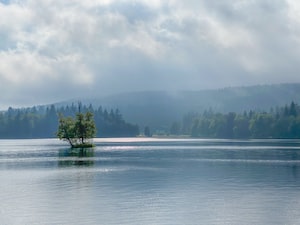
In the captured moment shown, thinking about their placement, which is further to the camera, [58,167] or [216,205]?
[58,167]

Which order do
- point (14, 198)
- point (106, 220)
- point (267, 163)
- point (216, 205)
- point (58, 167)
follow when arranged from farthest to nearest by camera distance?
point (267, 163) → point (58, 167) → point (14, 198) → point (216, 205) → point (106, 220)

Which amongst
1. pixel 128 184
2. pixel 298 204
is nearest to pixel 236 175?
pixel 128 184

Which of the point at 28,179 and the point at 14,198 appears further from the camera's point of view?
the point at 28,179

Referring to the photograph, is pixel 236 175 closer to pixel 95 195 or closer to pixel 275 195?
pixel 275 195

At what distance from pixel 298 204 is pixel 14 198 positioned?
3824 cm

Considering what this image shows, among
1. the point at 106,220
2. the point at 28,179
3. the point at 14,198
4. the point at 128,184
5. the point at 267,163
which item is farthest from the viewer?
the point at 267,163

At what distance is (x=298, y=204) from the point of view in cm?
6350

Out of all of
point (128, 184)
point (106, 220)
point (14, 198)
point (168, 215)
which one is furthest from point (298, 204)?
point (14, 198)

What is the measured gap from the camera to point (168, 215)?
5638cm

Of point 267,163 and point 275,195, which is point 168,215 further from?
point 267,163

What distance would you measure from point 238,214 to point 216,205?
5974mm

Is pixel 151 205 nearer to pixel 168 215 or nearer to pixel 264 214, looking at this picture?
pixel 168 215

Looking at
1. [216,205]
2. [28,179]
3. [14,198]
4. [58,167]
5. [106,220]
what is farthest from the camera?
[58,167]

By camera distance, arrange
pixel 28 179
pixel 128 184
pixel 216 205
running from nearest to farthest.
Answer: pixel 216 205, pixel 128 184, pixel 28 179
